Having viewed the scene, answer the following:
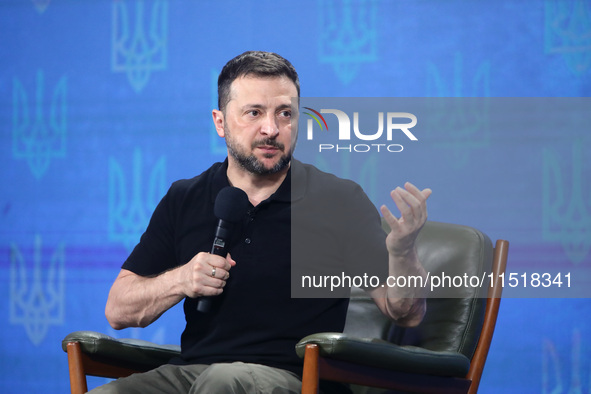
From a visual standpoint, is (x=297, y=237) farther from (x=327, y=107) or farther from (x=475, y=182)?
(x=475, y=182)

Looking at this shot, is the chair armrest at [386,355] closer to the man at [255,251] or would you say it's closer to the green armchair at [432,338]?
the green armchair at [432,338]

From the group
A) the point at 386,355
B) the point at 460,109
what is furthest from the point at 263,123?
the point at 460,109

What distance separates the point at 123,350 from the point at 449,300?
2.77 ft

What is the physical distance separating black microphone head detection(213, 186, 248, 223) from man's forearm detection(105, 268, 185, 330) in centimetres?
19

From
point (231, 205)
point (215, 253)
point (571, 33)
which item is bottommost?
point (215, 253)

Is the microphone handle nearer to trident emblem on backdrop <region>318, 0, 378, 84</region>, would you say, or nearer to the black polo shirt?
the black polo shirt

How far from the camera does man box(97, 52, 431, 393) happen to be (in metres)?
1.57

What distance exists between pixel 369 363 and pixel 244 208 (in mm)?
436

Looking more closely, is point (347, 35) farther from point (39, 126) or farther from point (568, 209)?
point (39, 126)

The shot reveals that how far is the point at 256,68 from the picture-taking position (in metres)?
1.74

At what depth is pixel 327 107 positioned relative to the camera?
1937 mm

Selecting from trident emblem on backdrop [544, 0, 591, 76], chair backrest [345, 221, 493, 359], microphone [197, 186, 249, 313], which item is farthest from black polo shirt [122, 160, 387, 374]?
trident emblem on backdrop [544, 0, 591, 76]

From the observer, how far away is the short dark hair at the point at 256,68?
1739 millimetres

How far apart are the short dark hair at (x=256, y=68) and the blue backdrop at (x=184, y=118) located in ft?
1.96
